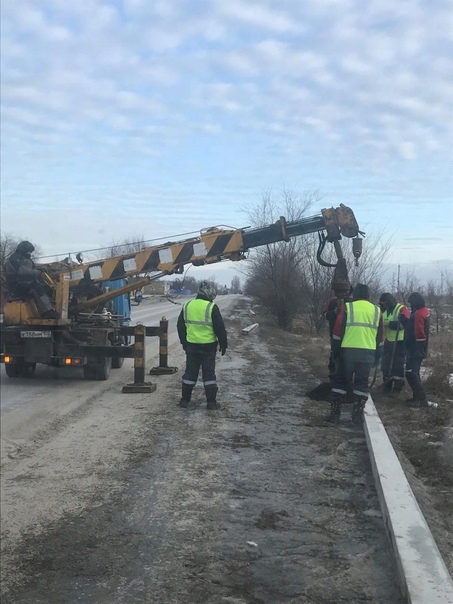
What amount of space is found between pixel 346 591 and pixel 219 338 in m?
5.87

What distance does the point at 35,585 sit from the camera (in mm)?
3752

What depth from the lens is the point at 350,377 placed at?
8.76 meters

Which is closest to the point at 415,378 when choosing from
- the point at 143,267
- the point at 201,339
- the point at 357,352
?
the point at 357,352

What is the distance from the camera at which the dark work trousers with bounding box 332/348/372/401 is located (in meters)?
8.52

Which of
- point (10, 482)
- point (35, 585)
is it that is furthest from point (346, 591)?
point (10, 482)

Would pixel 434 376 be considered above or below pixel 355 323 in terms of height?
below

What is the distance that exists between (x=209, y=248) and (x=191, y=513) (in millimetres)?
7079

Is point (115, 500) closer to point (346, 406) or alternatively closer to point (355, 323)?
point (355, 323)

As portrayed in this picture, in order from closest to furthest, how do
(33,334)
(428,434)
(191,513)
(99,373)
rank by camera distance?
(33,334), (191,513), (428,434), (99,373)

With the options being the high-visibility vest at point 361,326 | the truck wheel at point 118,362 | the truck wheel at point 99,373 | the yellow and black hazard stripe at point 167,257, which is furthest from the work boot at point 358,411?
the truck wheel at point 118,362

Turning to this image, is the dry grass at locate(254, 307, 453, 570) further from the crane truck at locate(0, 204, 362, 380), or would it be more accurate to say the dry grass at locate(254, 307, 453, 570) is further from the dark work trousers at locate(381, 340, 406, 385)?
the crane truck at locate(0, 204, 362, 380)

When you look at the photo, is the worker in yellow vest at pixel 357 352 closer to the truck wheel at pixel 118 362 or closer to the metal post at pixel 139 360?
the metal post at pixel 139 360

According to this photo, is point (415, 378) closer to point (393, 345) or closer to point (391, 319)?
point (393, 345)

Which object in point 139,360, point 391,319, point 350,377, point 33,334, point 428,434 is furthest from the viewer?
point 391,319
